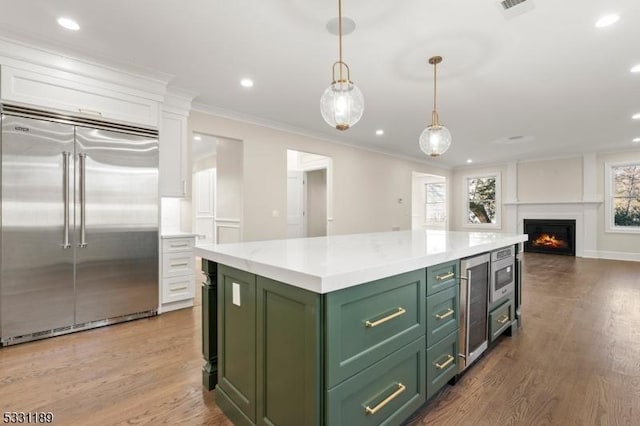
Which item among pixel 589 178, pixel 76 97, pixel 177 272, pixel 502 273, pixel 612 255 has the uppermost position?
pixel 76 97

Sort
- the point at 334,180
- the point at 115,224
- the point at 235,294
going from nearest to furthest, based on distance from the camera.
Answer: the point at 235,294, the point at 115,224, the point at 334,180

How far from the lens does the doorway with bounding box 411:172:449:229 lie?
10.3 metres

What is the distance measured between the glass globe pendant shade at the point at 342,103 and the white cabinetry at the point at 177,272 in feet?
7.73

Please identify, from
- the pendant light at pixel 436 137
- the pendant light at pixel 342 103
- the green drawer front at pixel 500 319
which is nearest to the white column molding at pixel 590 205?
the green drawer front at pixel 500 319

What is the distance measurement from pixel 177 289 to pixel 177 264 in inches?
11.6

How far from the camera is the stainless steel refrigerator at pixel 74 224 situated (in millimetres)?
2541

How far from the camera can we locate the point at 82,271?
9.31 feet

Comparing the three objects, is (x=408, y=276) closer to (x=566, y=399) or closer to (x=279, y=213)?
(x=566, y=399)

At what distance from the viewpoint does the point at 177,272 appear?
3.54 metres

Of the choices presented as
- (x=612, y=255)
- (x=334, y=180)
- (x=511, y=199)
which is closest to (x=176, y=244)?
(x=334, y=180)

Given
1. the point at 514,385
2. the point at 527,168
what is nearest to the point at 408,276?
the point at 514,385

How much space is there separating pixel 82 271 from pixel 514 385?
369cm

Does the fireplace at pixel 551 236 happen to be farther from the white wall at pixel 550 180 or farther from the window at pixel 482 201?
the window at pixel 482 201

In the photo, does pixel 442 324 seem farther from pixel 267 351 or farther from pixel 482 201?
pixel 482 201
